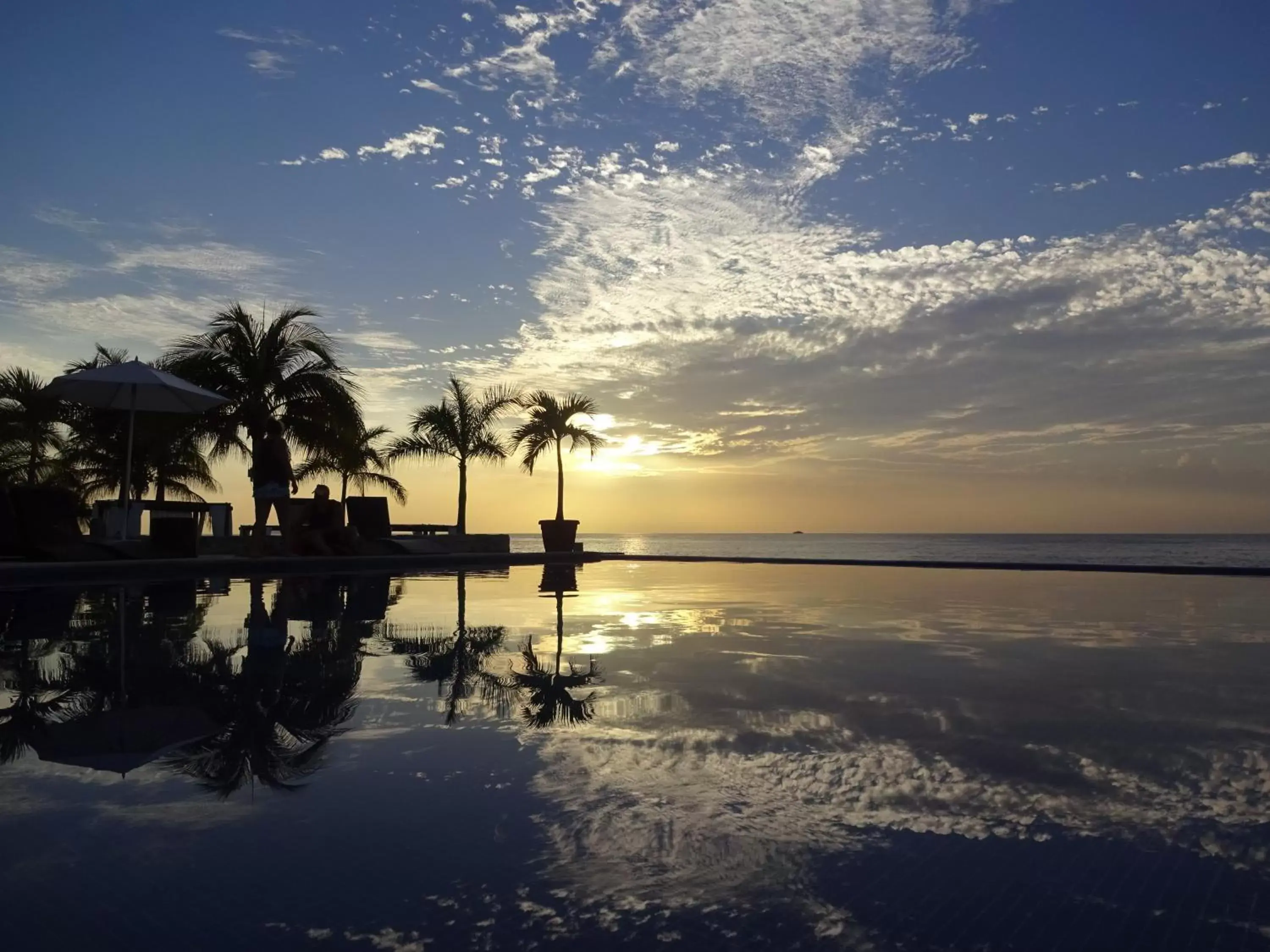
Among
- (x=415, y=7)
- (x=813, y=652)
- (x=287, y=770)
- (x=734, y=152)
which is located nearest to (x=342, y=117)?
(x=415, y=7)

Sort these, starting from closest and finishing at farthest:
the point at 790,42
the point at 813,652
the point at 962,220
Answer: the point at 813,652 → the point at 790,42 → the point at 962,220

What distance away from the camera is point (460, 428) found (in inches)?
1083

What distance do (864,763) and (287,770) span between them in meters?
2.06

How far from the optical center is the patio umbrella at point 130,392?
15.2 metres

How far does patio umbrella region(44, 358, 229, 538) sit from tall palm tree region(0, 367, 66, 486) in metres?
13.2

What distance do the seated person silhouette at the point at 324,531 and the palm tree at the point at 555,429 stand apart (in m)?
9.04

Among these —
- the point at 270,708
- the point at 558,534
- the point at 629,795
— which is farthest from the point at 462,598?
the point at 558,534

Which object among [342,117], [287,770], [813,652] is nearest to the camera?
[287,770]

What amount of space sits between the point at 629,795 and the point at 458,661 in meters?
2.99

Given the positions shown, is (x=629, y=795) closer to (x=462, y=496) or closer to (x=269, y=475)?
(x=269, y=475)

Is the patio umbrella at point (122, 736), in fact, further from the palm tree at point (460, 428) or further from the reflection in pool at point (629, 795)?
the palm tree at point (460, 428)

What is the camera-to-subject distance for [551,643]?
6.55 m

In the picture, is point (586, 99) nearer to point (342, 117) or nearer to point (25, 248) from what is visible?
point (342, 117)

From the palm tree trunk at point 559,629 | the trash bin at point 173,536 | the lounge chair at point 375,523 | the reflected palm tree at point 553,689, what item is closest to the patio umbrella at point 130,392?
the trash bin at point 173,536
